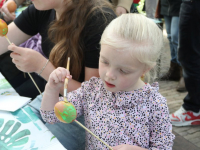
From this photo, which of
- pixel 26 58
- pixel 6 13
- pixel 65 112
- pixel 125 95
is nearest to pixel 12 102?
pixel 26 58

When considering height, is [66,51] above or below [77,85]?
above

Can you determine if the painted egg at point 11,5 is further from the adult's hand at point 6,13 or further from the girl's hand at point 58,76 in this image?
the girl's hand at point 58,76

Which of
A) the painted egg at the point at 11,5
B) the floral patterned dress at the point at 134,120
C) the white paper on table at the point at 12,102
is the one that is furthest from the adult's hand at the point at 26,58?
the painted egg at the point at 11,5

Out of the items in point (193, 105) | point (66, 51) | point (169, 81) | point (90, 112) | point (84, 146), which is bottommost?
point (169, 81)

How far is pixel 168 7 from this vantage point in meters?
2.75

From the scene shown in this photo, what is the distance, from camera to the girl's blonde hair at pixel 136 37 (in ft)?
2.52

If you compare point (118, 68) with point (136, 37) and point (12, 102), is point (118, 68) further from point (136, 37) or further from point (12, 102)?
point (12, 102)

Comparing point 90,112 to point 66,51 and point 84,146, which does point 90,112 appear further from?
point 66,51

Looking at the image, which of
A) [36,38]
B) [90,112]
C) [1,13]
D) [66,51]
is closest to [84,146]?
[90,112]

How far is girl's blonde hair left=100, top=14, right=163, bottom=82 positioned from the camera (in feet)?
2.52

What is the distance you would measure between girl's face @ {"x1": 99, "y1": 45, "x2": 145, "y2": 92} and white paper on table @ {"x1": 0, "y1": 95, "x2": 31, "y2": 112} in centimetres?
35

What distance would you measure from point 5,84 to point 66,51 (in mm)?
332

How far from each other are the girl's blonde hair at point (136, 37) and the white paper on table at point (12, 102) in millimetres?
401

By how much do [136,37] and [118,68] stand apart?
0.39 feet
